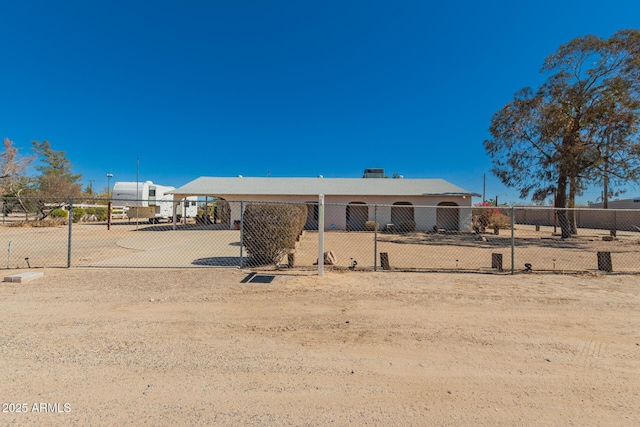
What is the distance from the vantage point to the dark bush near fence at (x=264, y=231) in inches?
326

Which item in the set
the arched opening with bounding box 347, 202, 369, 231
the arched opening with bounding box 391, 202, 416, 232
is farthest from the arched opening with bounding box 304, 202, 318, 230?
the arched opening with bounding box 391, 202, 416, 232

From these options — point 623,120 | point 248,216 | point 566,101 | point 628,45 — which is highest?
point 628,45

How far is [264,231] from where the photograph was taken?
827 centimetres

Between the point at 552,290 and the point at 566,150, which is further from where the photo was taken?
the point at 566,150

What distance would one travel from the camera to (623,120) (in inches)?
653

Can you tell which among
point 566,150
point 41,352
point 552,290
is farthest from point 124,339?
point 566,150

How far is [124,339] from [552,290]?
7666 millimetres

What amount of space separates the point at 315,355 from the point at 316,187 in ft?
75.7

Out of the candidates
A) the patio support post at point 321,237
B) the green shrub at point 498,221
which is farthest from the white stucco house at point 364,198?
the patio support post at point 321,237

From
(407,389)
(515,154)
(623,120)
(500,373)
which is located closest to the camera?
(407,389)

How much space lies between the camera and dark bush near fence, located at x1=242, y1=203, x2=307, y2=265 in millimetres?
A: 8281

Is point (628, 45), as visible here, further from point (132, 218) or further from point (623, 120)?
point (132, 218)

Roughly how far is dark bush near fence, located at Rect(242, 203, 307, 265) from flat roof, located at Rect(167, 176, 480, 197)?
15168 millimetres

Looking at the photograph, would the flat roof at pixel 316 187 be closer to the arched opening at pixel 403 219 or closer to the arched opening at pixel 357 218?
the arched opening at pixel 403 219
